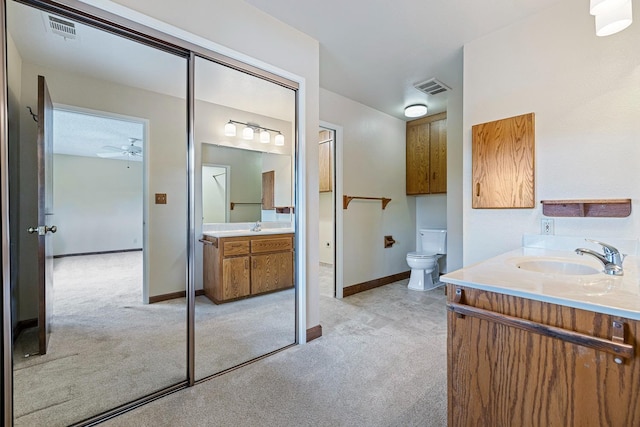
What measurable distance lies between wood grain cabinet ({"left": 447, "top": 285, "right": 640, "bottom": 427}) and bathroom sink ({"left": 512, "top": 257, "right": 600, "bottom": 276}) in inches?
24.1

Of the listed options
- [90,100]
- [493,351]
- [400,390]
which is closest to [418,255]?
[400,390]

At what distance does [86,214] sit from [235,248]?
174 centimetres

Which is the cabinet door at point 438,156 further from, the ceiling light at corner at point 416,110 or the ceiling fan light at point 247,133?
the ceiling fan light at point 247,133

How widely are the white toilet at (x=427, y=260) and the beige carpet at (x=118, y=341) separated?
2.15m

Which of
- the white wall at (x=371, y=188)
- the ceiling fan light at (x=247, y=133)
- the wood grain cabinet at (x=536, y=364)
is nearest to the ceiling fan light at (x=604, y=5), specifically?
the wood grain cabinet at (x=536, y=364)

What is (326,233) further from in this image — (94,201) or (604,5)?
(604,5)

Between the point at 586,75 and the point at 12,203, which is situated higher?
the point at 586,75

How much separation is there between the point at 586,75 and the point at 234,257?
291 centimetres

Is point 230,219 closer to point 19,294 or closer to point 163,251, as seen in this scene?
point 163,251


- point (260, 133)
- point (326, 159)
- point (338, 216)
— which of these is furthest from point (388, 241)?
point (260, 133)

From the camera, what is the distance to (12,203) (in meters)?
1.51

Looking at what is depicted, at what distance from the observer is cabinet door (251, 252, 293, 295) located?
2.43 m

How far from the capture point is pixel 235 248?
2480mm

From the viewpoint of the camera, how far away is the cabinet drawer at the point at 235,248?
2.42 meters
